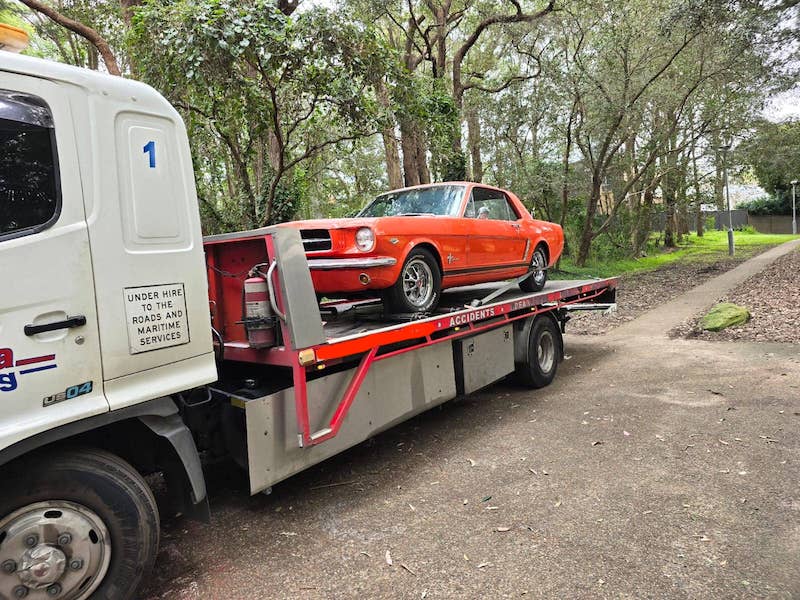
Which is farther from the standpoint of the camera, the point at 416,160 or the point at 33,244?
the point at 416,160

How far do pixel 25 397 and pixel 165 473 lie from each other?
2.92ft

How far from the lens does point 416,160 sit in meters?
14.5

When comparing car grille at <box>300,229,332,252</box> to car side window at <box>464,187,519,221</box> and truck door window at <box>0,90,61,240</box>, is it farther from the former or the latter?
truck door window at <box>0,90,61,240</box>

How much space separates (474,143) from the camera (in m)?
19.3

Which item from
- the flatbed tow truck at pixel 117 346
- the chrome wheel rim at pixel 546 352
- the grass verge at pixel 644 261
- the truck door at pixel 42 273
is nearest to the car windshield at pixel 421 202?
the chrome wheel rim at pixel 546 352

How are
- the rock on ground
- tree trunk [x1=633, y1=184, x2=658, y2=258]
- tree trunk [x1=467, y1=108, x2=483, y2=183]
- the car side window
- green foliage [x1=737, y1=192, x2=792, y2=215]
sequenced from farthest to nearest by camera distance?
green foliage [x1=737, y1=192, x2=792, y2=215] < tree trunk [x1=633, y1=184, x2=658, y2=258] < tree trunk [x1=467, y1=108, x2=483, y2=183] < the rock on ground < the car side window

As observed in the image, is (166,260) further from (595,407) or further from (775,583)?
(595,407)

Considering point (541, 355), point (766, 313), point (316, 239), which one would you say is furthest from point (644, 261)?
point (316, 239)

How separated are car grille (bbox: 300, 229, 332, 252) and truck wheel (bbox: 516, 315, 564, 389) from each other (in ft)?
9.13

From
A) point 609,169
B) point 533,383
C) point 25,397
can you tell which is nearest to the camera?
point 25,397

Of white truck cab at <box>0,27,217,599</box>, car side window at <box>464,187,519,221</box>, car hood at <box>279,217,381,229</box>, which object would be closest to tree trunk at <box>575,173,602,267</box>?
car side window at <box>464,187,519,221</box>

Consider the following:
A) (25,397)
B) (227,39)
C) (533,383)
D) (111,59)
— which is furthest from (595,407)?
(111,59)

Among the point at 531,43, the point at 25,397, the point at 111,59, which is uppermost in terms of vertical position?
the point at 531,43

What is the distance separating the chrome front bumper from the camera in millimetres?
4543
